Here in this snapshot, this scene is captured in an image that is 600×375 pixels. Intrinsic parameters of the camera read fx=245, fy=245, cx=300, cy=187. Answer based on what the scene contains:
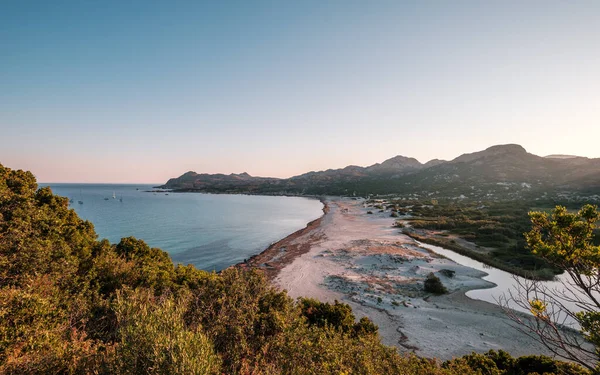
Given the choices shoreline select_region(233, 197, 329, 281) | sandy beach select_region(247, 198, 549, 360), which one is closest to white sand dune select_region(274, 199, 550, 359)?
sandy beach select_region(247, 198, 549, 360)

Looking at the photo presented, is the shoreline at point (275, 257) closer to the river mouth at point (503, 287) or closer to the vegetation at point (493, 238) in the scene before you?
the river mouth at point (503, 287)

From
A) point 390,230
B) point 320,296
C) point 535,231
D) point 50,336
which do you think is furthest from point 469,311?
point 390,230

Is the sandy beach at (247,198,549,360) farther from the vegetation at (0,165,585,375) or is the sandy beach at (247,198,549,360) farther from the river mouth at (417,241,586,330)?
the vegetation at (0,165,585,375)

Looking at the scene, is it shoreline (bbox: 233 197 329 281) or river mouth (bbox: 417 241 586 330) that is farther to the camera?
shoreline (bbox: 233 197 329 281)

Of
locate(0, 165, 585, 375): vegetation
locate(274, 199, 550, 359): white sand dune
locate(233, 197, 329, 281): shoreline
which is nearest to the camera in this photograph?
locate(0, 165, 585, 375): vegetation

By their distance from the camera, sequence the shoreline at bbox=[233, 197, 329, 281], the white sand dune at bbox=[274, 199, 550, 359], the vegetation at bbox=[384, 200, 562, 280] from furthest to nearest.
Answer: the shoreline at bbox=[233, 197, 329, 281] < the vegetation at bbox=[384, 200, 562, 280] < the white sand dune at bbox=[274, 199, 550, 359]

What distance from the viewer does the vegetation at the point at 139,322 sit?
24.8ft

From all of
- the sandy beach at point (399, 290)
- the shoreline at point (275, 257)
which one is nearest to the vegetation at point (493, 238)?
the sandy beach at point (399, 290)

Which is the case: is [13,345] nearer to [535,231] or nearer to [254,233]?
[535,231]

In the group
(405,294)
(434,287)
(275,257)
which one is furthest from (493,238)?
(275,257)

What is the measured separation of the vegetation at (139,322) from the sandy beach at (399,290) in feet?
17.8

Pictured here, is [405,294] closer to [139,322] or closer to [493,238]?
[139,322]

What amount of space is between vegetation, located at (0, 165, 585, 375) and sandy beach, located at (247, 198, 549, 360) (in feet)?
17.8

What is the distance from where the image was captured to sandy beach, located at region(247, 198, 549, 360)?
17672mm
